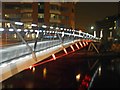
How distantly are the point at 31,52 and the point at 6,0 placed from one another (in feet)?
239

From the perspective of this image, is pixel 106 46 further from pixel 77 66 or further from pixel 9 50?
pixel 9 50

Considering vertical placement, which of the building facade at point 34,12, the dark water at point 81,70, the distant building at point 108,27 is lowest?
the dark water at point 81,70

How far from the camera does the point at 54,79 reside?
58.5 metres

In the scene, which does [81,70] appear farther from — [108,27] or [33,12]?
[108,27]

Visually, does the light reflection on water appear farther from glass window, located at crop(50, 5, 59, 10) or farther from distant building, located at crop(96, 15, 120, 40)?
glass window, located at crop(50, 5, 59, 10)

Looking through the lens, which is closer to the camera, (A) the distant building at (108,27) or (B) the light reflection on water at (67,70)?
(B) the light reflection on water at (67,70)

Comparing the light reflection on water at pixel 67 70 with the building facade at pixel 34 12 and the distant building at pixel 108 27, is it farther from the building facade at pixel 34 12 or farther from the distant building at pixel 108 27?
the building facade at pixel 34 12

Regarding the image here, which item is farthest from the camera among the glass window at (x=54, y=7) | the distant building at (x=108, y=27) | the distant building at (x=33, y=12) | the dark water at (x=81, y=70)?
the distant building at (x=108, y=27)

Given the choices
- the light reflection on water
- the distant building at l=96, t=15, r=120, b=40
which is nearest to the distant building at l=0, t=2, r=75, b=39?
the light reflection on water

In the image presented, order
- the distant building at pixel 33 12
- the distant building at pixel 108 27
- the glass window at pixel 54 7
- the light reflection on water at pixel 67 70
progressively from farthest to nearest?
1. the distant building at pixel 108 27
2. the glass window at pixel 54 7
3. the distant building at pixel 33 12
4. the light reflection on water at pixel 67 70

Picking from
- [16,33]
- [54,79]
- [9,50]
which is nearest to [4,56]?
[9,50]

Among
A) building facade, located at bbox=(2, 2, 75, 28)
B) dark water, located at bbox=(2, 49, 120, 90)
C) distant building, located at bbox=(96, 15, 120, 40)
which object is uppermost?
building facade, located at bbox=(2, 2, 75, 28)

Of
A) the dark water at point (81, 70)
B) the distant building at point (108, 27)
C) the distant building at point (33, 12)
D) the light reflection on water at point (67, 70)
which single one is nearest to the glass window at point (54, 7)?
the distant building at point (33, 12)

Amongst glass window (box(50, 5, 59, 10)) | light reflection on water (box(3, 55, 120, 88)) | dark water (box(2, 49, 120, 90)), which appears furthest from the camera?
glass window (box(50, 5, 59, 10))
